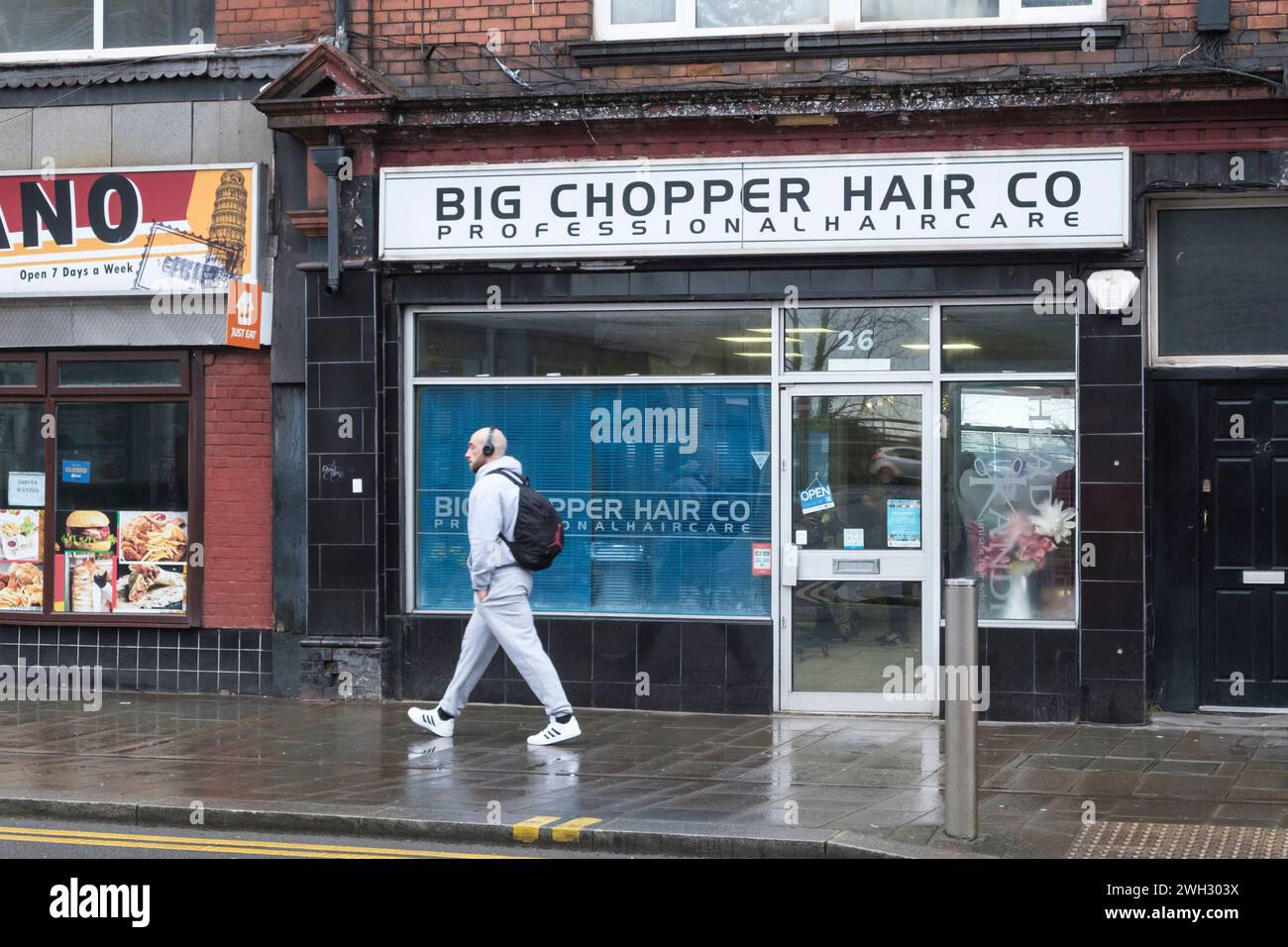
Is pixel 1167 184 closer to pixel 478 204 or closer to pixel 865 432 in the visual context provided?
pixel 865 432

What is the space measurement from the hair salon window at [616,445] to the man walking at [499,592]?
1.72 m

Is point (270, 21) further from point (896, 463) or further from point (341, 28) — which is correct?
point (896, 463)

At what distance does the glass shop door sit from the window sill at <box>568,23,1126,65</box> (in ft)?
8.04

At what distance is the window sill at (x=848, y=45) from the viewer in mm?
11312

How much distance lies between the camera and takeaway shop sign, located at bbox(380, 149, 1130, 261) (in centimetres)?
1119

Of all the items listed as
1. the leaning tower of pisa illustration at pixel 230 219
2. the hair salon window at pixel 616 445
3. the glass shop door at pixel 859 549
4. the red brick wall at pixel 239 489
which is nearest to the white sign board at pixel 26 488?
the red brick wall at pixel 239 489

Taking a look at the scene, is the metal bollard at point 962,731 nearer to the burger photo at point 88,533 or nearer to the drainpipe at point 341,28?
the drainpipe at point 341,28

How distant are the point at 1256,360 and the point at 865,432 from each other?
2.76 meters

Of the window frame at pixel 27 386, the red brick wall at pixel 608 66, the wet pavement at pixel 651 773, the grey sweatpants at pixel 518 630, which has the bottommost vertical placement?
the wet pavement at pixel 651 773

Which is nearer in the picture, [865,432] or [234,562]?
[865,432]

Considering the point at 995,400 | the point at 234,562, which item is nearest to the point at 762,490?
the point at 995,400

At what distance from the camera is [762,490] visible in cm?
1185

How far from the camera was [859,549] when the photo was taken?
11.6m

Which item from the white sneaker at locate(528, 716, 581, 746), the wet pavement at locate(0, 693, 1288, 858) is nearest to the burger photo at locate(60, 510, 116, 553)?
the wet pavement at locate(0, 693, 1288, 858)
